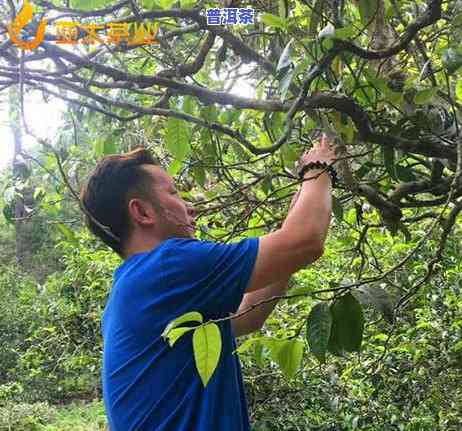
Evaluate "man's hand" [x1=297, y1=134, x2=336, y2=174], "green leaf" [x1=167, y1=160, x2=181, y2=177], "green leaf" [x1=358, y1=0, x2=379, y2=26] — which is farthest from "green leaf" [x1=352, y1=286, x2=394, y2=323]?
"green leaf" [x1=167, y1=160, x2=181, y2=177]

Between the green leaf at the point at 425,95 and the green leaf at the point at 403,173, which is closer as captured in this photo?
the green leaf at the point at 425,95

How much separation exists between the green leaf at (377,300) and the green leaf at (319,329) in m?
0.06

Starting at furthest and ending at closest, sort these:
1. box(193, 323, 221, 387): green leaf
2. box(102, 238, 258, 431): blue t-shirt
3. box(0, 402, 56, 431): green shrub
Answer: box(0, 402, 56, 431): green shrub
box(102, 238, 258, 431): blue t-shirt
box(193, 323, 221, 387): green leaf

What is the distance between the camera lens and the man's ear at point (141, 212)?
1.03m

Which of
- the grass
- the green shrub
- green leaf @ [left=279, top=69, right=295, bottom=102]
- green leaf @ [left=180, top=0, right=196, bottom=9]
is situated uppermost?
green leaf @ [left=180, top=0, right=196, bottom=9]

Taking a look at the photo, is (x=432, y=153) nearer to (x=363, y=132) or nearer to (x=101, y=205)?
(x=363, y=132)

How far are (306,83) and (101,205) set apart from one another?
0.42 m

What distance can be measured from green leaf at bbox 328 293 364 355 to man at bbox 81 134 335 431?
84 mm

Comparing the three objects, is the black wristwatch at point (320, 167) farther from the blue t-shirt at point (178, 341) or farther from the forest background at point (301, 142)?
the blue t-shirt at point (178, 341)

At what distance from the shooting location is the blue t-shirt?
0.90 metres

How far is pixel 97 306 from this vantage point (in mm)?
3514

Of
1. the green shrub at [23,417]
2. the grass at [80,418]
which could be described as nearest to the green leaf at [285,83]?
the grass at [80,418]

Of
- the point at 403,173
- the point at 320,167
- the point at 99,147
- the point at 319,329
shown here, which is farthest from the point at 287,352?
the point at 99,147

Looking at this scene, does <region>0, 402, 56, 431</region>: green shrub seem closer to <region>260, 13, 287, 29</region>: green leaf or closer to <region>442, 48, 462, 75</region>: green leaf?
<region>260, 13, 287, 29</region>: green leaf
